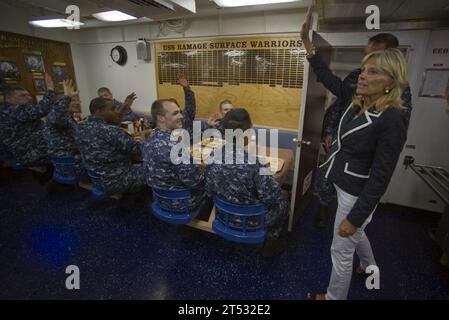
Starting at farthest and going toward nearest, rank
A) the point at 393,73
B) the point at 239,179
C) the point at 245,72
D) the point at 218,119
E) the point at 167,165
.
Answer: the point at 245,72 → the point at 218,119 → the point at 167,165 → the point at 239,179 → the point at 393,73

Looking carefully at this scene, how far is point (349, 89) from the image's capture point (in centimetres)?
162

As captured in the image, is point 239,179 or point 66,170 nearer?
point 239,179

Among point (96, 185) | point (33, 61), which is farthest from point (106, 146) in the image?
point (33, 61)

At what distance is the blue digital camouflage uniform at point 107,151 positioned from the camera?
202 centimetres

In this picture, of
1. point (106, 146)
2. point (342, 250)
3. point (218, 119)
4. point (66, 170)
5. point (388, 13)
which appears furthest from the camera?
point (218, 119)

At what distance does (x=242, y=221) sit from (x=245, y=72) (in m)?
2.37

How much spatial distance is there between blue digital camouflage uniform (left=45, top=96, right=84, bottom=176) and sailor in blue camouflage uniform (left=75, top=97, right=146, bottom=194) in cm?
40

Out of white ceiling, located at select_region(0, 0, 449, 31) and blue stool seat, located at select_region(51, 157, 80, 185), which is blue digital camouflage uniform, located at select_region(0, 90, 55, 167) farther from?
white ceiling, located at select_region(0, 0, 449, 31)

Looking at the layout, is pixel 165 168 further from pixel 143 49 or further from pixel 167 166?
pixel 143 49

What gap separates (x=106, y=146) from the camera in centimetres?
206

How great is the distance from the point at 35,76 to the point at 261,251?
Result: 4579 millimetres

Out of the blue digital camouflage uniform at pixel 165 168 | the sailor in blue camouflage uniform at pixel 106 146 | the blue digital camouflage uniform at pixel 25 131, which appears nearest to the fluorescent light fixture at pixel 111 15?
the blue digital camouflage uniform at pixel 25 131

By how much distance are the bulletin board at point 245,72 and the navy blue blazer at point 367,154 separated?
1938mm

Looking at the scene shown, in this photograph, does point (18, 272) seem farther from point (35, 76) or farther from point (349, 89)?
point (35, 76)
